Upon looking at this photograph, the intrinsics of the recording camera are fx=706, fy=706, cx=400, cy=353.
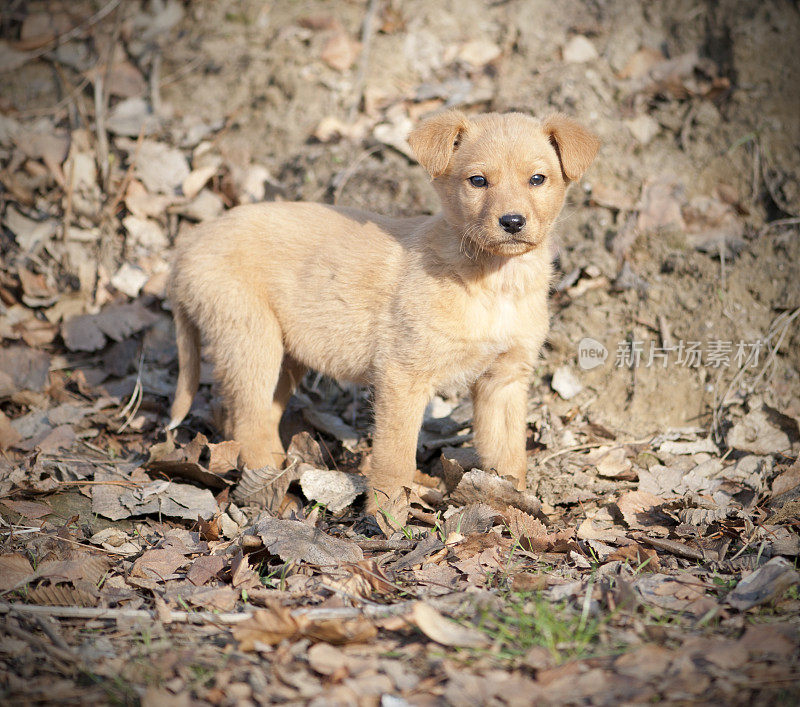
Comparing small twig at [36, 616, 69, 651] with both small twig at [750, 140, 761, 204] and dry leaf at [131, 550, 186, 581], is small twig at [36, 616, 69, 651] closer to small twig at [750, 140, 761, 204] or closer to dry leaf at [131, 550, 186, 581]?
dry leaf at [131, 550, 186, 581]

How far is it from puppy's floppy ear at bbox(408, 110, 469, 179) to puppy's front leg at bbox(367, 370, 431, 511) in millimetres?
1112

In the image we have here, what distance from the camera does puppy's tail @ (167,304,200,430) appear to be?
15.0 ft

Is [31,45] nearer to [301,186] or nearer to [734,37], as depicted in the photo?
[301,186]

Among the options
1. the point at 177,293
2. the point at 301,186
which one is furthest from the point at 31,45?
the point at 177,293

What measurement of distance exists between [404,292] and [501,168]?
2.73 feet

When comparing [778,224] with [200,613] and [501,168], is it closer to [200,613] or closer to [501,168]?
[501,168]

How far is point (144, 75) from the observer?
21.8 ft

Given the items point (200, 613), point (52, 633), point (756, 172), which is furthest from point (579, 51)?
point (52, 633)

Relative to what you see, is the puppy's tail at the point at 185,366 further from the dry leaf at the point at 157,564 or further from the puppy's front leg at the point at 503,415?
the puppy's front leg at the point at 503,415

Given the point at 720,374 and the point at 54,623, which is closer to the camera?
the point at 54,623

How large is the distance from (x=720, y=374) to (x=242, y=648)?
3.62m

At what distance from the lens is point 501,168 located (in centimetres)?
354

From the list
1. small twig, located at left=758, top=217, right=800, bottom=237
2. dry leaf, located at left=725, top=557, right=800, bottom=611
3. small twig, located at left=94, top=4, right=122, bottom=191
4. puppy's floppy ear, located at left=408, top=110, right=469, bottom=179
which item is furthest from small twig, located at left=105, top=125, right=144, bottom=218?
dry leaf, located at left=725, top=557, right=800, bottom=611

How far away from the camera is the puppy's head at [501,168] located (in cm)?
342
